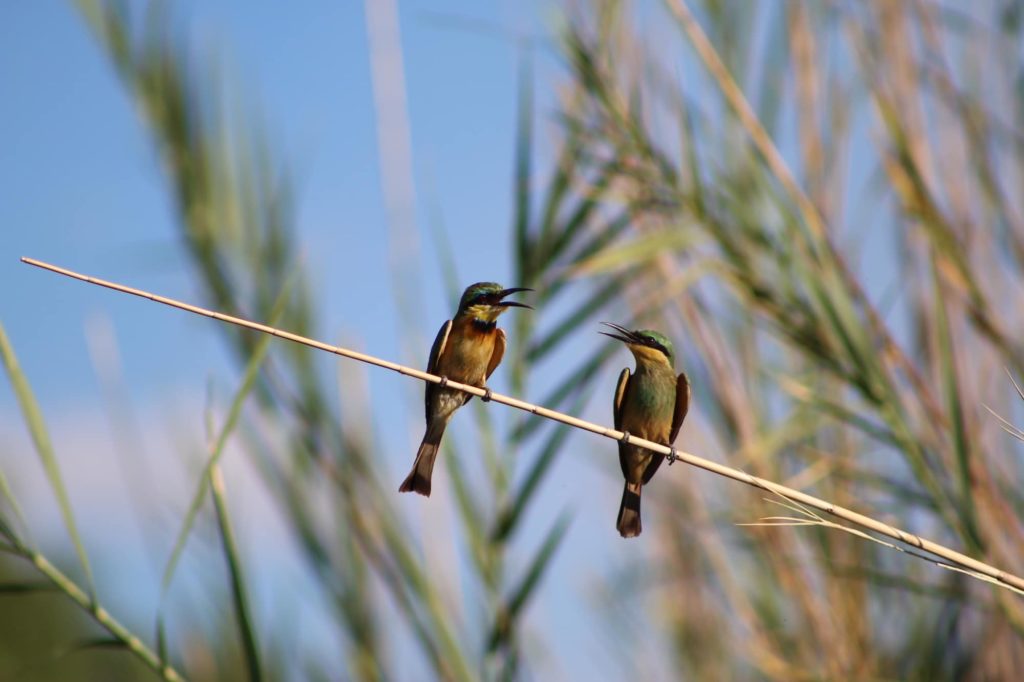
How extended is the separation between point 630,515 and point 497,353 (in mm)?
657

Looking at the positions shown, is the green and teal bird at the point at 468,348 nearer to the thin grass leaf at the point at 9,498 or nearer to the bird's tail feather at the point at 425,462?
the bird's tail feather at the point at 425,462

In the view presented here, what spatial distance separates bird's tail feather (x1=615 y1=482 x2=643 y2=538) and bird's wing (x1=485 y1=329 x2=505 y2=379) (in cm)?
41

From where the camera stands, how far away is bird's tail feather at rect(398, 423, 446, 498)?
1.27 meters

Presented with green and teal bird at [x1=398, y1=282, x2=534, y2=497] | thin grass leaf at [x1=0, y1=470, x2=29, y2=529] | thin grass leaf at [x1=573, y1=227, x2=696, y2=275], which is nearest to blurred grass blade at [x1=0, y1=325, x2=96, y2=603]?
thin grass leaf at [x1=0, y1=470, x2=29, y2=529]

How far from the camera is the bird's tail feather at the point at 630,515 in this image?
1422 mm

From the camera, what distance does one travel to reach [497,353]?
219 cm

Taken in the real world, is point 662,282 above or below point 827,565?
above

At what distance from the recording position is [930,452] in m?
2.55

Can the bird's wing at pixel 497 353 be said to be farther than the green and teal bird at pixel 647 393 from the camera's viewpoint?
No

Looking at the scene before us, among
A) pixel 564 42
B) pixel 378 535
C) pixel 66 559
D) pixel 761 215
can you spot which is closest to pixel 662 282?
pixel 761 215

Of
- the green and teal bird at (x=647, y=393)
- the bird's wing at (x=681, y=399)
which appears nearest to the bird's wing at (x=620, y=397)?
the green and teal bird at (x=647, y=393)

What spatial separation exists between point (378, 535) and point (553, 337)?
2.07 ft

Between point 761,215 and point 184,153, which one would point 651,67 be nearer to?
point 761,215

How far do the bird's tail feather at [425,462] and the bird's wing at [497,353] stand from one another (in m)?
0.19
